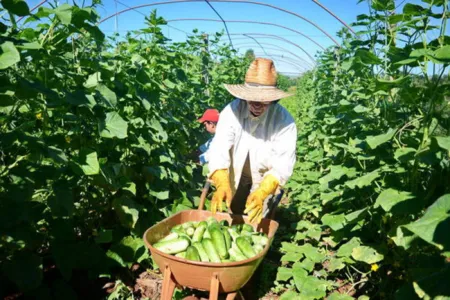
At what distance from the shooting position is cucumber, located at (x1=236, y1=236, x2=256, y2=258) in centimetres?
250

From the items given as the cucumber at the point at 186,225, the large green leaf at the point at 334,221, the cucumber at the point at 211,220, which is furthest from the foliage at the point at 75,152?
the large green leaf at the point at 334,221

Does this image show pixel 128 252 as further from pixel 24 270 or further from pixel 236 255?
pixel 236 255

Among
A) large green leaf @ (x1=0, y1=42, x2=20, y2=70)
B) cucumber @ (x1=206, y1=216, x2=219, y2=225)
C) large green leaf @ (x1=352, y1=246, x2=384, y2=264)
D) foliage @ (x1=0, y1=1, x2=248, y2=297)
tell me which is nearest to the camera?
large green leaf @ (x1=0, y1=42, x2=20, y2=70)

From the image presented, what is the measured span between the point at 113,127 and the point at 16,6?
1062 millimetres

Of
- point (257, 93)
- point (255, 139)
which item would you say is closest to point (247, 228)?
point (255, 139)

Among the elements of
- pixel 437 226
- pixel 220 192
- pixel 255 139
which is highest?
pixel 437 226

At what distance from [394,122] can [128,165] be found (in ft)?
7.45

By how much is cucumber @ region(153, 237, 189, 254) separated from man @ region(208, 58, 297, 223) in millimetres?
579

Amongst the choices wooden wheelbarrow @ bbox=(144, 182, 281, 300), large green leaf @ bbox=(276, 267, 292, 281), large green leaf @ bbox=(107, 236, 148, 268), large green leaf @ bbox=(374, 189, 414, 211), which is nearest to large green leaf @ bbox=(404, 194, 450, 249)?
large green leaf @ bbox=(374, 189, 414, 211)

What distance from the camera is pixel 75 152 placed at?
304cm

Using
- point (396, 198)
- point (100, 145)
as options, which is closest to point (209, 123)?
point (100, 145)

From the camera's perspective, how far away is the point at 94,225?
3.57 metres

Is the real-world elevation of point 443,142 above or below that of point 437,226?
above

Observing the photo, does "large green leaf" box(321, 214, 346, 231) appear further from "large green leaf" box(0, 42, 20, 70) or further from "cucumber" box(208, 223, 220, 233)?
"large green leaf" box(0, 42, 20, 70)
